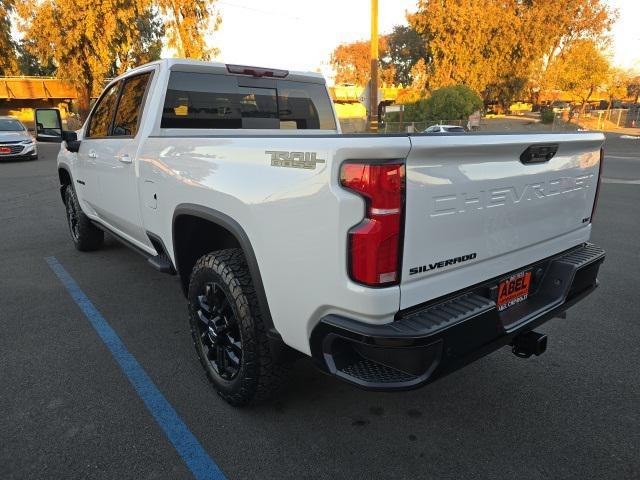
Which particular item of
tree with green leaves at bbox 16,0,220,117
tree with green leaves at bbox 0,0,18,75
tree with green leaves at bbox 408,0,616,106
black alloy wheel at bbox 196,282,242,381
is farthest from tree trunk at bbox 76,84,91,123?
black alloy wheel at bbox 196,282,242,381

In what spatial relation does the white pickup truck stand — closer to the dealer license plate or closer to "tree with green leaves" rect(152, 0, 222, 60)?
the dealer license plate

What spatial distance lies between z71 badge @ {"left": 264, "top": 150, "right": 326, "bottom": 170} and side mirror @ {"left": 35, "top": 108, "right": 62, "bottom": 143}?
12.8 ft

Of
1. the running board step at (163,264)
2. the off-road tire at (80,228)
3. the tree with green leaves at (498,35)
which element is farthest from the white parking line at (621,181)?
the tree with green leaves at (498,35)

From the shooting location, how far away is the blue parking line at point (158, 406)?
2289 millimetres

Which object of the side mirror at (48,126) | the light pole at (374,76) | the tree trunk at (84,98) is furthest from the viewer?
Result: the tree trunk at (84,98)

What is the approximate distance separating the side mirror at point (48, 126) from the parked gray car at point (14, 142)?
13.6m

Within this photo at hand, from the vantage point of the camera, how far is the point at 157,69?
356 cm

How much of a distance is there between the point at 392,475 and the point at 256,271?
3.77 ft

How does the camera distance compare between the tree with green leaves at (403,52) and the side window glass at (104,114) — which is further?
the tree with green leaves at (403,52)

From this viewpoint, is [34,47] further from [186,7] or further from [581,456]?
[581,456]

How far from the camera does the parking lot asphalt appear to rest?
2.29 m

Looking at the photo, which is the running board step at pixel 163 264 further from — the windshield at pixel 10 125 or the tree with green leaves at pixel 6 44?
the tree with green leaves at pixel 6 44

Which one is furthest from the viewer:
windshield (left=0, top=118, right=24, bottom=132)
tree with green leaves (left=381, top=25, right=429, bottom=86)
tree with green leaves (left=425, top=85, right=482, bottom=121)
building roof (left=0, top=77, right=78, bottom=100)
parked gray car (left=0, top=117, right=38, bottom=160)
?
tree with green leaves (left=381, top=25, right=429, bottom=86)

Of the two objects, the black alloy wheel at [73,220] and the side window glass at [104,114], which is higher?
the side window glass at [104,114]
